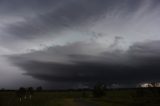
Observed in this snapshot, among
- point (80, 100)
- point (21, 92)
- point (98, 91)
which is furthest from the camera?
point (98, 91)

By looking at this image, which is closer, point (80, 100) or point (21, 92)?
point (80, 100)

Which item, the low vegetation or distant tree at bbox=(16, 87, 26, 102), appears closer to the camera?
the low vegetation

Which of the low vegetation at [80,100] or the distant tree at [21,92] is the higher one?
the distant tree at [21,92]

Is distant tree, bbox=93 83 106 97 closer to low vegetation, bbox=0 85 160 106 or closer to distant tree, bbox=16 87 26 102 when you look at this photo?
low vegetation, bbox=0 85 160 106

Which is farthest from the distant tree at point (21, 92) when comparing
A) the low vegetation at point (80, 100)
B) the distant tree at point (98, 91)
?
the distant tree at point (98, 91)

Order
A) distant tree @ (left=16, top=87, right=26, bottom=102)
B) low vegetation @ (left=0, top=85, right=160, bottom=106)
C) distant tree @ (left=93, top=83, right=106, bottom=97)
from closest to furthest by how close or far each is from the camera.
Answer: low vegetation @ (left=0, top=85, right=160, bottom=106) → distant tree @ (left=16, top=87, right=26, bottom=102) → distant tree @ (left=93, top=83, right=106, bottom=97)

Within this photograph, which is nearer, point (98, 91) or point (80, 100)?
point (80, 100)

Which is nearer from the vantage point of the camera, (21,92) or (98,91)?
(21,92)

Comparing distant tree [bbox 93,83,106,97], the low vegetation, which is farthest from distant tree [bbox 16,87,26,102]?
distant tree [bbox 93,83,106,97]

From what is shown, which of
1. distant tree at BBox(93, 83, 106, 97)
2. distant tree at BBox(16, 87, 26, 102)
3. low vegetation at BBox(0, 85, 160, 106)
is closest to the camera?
low vegetation at BBox(0, 85, 160, 106)

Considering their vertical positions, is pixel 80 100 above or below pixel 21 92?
below

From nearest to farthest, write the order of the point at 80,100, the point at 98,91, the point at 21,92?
the point at 80,100 < the point at 21,92 < the point at 98,91

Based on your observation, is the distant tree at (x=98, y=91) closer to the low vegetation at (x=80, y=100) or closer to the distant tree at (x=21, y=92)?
the low vegetation at (x=80, y=100)

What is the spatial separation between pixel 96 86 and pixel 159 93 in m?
41.0
